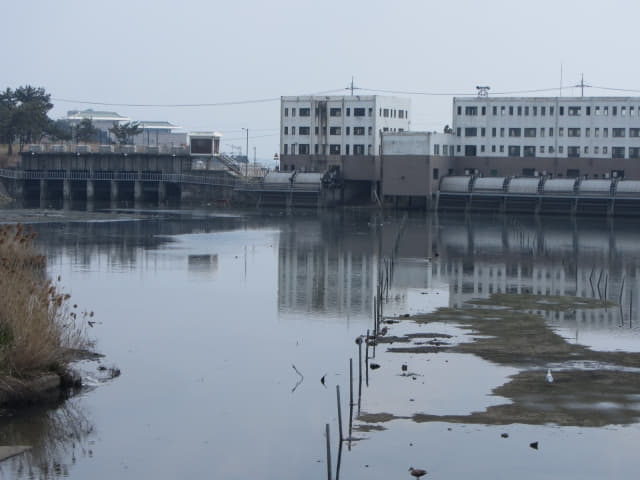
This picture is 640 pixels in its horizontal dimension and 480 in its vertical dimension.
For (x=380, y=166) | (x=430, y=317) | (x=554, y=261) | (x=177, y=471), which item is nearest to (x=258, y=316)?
(x=430, y=317)

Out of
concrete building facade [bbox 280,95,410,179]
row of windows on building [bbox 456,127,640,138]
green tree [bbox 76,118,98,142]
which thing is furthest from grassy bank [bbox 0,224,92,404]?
green tree [bbox 76,118,98,142]

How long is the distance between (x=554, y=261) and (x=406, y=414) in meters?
34.3

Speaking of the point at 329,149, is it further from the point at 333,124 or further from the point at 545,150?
the point at 545,150

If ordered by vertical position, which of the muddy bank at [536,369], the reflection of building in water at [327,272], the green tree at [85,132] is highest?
the green tree at [85,132]

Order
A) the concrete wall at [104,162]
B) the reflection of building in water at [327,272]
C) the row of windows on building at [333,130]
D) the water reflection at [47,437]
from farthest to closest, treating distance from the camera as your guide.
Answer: the concrete wall at [104,162], the row of windows on building at [333,130], the reflection of building in water at [327,272], the water reflection at [47,437]

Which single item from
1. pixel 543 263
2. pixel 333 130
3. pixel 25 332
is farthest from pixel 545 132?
pixel 25 332

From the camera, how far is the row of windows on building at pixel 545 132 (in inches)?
4045

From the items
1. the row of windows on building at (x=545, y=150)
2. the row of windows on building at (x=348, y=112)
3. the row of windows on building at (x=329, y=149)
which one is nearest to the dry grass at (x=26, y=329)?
the row of windows on building at (x=545, y=150)

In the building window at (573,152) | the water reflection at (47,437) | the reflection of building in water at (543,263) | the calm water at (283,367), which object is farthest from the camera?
the building window at (573,152)

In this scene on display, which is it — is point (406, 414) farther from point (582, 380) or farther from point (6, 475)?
point (6, 475)

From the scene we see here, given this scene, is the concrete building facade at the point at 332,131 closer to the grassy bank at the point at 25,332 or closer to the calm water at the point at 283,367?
the calm water at the point at 283,367

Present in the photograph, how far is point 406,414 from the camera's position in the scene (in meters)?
21.4

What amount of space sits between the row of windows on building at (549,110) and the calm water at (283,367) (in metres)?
46.6

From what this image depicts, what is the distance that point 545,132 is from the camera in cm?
10512
